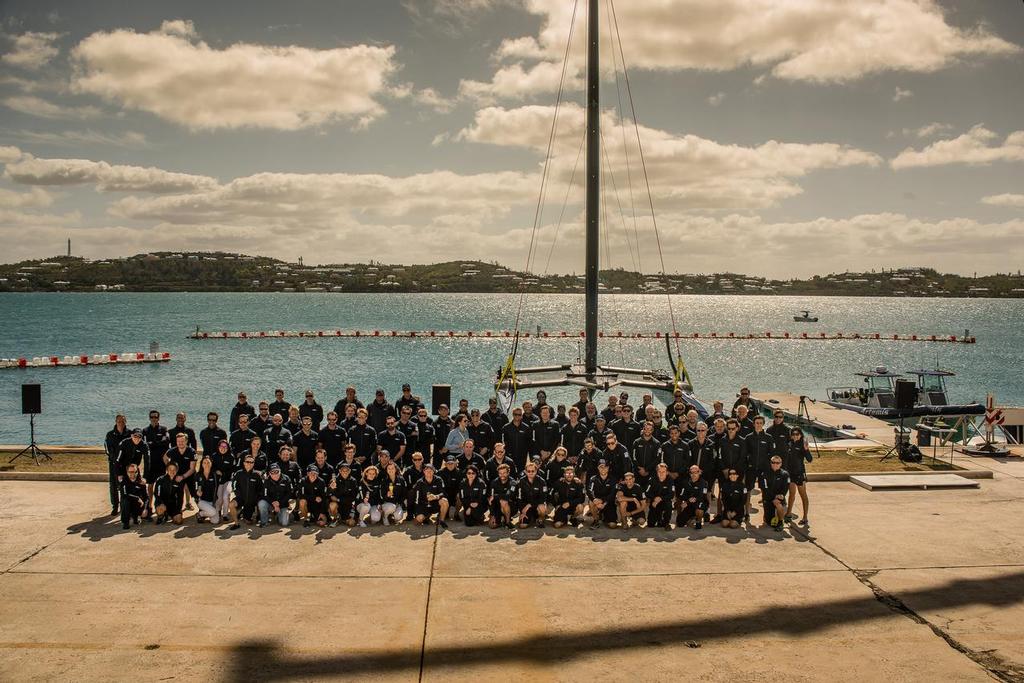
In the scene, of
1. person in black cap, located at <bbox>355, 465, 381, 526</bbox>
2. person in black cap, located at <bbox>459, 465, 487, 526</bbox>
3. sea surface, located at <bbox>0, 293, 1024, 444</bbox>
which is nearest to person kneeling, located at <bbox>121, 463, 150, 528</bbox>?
Answer: person in black cap, located at <bbox>355, 465, 381, 526</bbox>

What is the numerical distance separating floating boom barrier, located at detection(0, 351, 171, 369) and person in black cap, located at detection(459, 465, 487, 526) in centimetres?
5727

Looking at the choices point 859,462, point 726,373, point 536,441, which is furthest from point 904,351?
point 536,441

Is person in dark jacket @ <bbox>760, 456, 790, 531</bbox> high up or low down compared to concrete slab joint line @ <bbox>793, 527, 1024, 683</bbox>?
up

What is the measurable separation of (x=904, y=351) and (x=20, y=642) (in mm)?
99054

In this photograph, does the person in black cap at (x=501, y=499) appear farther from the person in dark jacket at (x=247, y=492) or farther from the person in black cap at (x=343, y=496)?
the person in dark jacket at (x=247, y=492)

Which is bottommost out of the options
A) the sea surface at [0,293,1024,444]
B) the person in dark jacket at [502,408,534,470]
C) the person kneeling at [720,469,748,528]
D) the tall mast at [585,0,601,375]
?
the sea surface at [0,293,1024,444]

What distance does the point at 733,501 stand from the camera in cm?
1075

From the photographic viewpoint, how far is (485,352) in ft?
251

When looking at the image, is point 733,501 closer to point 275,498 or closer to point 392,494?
point 392,494

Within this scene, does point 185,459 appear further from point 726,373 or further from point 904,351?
point 904,351

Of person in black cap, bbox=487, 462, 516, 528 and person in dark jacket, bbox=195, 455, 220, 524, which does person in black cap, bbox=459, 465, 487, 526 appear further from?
person in dark jacket, bbox=195, 455, 220, 524

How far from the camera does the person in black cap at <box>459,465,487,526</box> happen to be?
10641 millimetres

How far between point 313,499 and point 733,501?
645 centimetres

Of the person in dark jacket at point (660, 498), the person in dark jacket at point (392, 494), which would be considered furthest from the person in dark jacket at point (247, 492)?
the person in dark jacket at point (660, 498)
